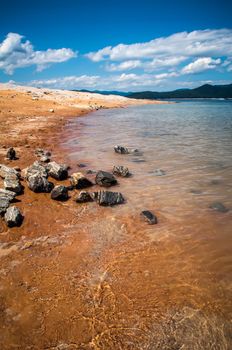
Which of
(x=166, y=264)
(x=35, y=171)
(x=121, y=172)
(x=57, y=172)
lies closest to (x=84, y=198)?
(x=57, y=172)

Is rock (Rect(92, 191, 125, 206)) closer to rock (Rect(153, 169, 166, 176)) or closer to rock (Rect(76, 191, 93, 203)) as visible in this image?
rock (Rect(76, 191, 93, 203))

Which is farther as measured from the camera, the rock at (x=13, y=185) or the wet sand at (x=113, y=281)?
the rock at (x=13, y=185)

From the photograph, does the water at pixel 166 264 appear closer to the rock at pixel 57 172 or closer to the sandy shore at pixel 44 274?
the sandy shore at pixel 44 274

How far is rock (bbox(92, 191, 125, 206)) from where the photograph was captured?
28.7 feet

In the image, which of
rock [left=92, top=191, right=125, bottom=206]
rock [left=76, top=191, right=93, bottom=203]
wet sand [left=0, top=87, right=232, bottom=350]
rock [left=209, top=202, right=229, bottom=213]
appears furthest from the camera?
rock [left=76, top=191, right=93, bottom=203]

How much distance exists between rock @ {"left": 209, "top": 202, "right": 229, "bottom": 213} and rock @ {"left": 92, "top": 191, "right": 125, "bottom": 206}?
3049 millimetres

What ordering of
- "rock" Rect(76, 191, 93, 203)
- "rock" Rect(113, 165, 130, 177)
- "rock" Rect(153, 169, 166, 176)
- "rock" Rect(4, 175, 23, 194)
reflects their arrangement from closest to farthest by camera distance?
1. "rock" Rect(76, 191, 93, 203)
2. "rock" Rect(4, 175, 23, 194)
3. "rock" Rect(113, 165, 130, 177)
4. "rock" Rect(153, 169, 166, 176)

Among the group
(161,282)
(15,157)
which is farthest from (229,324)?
(15,157)

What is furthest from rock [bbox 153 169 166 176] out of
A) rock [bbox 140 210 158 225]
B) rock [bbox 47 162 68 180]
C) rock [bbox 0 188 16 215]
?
rock [bbox 0 188 16 215]

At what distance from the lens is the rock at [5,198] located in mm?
7823

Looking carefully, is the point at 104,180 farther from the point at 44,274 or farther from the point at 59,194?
the point at 44,274

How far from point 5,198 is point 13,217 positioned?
47.6 inches

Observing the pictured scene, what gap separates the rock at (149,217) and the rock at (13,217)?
3657 millimetres

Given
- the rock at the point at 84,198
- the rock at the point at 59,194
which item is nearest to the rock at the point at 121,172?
the rock at the point at 84,198
